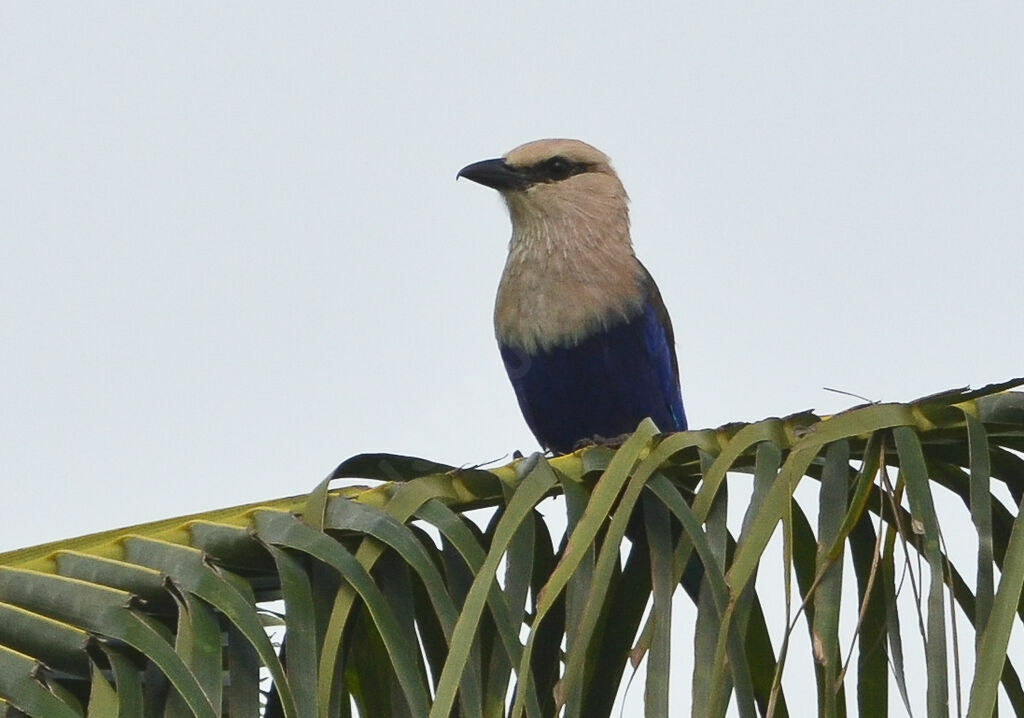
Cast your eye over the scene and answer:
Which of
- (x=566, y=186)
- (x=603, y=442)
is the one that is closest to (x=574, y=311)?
(x=566, y=186)

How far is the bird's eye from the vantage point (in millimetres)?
6031

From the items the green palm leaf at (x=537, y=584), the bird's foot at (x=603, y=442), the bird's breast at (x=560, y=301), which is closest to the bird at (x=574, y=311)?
the bird's breast at (x=560, y=301)

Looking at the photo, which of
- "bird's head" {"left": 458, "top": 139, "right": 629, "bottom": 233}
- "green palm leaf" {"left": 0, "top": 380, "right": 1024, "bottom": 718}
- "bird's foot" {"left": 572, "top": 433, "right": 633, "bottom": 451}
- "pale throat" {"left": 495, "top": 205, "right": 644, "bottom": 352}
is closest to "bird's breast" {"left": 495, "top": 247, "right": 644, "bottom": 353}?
"pale throat" {"left": 495, "top": 205, "right": 644, "bottom": 352}

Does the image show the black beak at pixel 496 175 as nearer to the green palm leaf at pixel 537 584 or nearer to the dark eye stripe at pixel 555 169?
the dark eye stripe at pixel 555 169

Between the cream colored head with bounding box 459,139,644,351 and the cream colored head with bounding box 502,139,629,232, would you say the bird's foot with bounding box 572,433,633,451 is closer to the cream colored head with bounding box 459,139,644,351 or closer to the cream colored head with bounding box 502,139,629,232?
the cream colored head with bounding box 459,139,644,351

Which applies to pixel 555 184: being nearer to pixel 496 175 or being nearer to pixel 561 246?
pixel 496 175

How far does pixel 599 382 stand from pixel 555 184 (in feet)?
3.25

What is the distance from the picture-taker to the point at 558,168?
6.05 meters

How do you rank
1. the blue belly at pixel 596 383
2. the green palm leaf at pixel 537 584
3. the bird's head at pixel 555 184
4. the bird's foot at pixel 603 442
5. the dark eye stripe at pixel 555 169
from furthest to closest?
the dark eye stripe at pixel 555 169
the bird's head at pixel 555 184
the blue belly at pixel 596 383
the bird's foot at pixel 603 442
the green palm leaf at pixel 537 584

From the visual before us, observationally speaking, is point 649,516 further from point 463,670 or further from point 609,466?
point 463,670

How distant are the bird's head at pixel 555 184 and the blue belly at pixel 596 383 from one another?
53cm

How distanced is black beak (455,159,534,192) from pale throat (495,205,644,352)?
0.13 metres

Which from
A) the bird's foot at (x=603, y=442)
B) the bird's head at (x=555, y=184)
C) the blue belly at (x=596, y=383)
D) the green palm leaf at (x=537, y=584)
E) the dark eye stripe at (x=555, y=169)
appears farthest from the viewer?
the dark eye stripe at (x=555, y=169)

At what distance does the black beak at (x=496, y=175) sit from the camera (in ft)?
19.3
